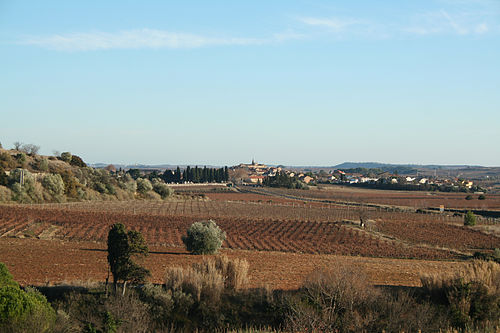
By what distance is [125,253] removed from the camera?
1267cm

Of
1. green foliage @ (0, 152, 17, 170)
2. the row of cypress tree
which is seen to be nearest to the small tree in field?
green foliage @ (0, 152, 17, 170)

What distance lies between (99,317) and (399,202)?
76754mm

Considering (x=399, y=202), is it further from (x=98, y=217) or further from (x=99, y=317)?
(x=99, y=317)

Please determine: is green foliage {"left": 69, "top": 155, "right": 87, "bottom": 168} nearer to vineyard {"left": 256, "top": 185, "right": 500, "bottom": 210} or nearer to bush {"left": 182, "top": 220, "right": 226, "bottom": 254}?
vineyard {"left": 256, "top": 185, "right": 500, "bottom": 210}

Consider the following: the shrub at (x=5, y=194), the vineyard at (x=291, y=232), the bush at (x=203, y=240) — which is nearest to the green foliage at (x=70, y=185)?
the shrub at (x=5, y=194)

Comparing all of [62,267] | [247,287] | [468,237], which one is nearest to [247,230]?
[468,237]

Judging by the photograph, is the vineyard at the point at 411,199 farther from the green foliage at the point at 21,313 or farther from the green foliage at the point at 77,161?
the green foliage at the point at 21,313

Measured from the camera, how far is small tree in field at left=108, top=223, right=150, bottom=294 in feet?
41.2

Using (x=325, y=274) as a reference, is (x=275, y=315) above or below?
below

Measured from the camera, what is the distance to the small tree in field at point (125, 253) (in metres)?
12.6

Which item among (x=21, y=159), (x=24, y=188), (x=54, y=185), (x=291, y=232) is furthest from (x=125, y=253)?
(x=21, y=159)

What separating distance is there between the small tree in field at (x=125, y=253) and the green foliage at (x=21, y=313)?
11.3 feet

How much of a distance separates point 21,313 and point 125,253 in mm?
4180

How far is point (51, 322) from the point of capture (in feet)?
29.5
